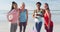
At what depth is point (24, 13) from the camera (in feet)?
7.55

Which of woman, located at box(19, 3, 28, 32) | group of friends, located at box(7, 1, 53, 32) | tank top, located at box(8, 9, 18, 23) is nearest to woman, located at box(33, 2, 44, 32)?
group of friends, located at box(7, 1, 53, 32)

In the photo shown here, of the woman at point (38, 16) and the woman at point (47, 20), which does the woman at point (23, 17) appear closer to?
the woman at point (38, 16)

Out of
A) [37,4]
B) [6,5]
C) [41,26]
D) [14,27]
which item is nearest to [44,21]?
[41,26]

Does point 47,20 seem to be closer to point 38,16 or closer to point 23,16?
point 38,16

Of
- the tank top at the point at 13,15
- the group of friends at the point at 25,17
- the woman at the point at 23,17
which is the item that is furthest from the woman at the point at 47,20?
the tank top at the point at 13,15

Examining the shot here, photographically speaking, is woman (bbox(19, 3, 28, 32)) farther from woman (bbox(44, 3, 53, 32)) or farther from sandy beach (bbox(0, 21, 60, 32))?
woman (bbox(44, 3, 53, 32))

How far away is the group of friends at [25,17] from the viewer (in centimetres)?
229

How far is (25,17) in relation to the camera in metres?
2.32

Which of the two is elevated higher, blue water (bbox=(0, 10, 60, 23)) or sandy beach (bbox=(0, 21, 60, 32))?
blue water (bbox=(0, 10, 60, 23))

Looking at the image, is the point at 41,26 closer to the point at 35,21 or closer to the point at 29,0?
the point at 35,21

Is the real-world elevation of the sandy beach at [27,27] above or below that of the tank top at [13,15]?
below

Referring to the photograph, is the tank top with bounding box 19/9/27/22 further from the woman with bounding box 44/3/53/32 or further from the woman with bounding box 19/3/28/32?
the woman with bounding box 44/3/53/32

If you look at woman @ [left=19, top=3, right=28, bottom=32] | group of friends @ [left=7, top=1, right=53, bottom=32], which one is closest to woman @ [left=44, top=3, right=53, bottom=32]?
group of friends @ [left=7, top=1, right=53, bottom=32]

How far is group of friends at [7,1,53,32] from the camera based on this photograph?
229cm
